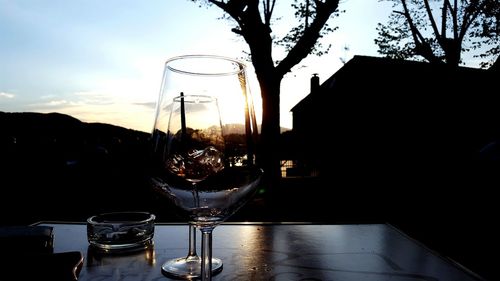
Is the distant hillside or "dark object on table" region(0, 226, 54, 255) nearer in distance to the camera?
"dark object on table" region(0, 226, 54, 255)

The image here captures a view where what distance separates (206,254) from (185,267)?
0.43m

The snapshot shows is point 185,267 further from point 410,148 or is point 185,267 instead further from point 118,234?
point 410,148

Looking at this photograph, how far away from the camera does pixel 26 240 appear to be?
41.5 inches

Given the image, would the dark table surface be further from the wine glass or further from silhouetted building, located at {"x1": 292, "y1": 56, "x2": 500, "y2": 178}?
silhouetted building, located at {"x1": 292, "y1": 56, "x2": 500, "y2": 178}

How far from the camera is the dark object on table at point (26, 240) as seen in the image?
1.03m

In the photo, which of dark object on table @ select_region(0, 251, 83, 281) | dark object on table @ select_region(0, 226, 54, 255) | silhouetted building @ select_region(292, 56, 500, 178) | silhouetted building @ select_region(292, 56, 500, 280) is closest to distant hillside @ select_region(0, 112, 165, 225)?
silhouetted building @ select_region(292, 56, 500, 280)

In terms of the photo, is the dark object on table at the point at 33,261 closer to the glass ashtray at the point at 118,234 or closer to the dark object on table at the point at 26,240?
the dark object on table at the point at 26,240

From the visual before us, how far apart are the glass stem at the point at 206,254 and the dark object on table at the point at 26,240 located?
25.8 inches

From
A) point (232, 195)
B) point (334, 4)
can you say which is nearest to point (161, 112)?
point (232, 195)

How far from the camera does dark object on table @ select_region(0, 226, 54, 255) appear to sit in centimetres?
103

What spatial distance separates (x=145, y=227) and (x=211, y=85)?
770 mm

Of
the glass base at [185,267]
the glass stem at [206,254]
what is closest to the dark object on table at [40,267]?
the glass base at [185,267]

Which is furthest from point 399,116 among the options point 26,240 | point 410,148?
point 26,240

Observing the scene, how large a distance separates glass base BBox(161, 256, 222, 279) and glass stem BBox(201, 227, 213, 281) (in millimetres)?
340
